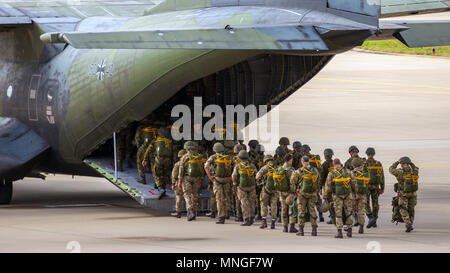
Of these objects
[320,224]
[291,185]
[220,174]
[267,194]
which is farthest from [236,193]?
[320,224]

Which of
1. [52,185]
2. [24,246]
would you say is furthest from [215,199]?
[52,185]

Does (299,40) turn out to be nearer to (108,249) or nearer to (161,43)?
(161,43)

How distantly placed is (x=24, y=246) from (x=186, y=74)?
4.90m

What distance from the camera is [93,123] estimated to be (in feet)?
68.0

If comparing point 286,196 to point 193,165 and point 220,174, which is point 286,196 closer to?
point 220,174

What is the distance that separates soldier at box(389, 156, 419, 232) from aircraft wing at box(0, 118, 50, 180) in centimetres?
850

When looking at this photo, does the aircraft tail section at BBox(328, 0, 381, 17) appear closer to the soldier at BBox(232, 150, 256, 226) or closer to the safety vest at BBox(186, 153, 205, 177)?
→ the soldier at BBox(232, 150, 256, 226)

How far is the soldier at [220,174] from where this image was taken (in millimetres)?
18844

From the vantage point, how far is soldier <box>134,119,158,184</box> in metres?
20.5

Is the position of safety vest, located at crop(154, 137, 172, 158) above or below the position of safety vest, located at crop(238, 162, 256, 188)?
above

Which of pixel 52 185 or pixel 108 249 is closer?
pixel 108 249

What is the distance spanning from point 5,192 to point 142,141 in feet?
13.9

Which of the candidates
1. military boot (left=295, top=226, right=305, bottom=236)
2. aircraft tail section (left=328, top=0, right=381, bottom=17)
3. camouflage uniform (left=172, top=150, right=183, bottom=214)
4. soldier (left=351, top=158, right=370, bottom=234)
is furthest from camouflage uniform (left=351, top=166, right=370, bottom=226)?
camouflage uniform (left=172, top=150, right=183, bottom=214)

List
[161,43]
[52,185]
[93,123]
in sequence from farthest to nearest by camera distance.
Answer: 1. [52,185]
2. [93,123]
3. [161,43]
